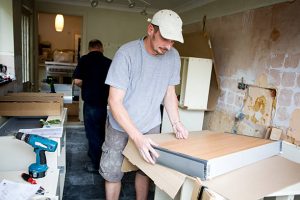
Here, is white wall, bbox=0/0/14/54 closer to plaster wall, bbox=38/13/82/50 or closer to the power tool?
the power tool

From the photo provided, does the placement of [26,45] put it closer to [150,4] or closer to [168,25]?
[150,4]

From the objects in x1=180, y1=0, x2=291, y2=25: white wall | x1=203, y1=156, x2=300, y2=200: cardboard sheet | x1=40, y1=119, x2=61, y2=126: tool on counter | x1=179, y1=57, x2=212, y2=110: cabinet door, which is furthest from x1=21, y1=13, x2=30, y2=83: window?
x1=203, y1=156, x2=300, y2=200: cardboard sheet

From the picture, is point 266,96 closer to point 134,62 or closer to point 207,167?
point 134,62

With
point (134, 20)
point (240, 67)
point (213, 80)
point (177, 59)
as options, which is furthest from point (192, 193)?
point (134, 20)

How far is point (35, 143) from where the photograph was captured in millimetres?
1413

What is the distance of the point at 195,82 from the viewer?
3041 mm

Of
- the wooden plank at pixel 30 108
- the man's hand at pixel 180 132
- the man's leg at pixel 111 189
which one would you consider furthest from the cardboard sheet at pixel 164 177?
the wooden plank at pixel 30 108

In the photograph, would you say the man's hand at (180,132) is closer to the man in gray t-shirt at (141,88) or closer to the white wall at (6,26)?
the man in gray t-shirt at (141,88)

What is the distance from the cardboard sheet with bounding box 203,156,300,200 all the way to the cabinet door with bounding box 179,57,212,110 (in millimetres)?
1782

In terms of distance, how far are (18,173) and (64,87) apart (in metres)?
5.38

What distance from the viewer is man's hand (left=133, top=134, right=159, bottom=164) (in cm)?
122

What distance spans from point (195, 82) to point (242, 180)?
204 cm

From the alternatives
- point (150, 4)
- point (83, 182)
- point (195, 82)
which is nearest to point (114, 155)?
point (83, 182)

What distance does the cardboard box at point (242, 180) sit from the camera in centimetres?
100
